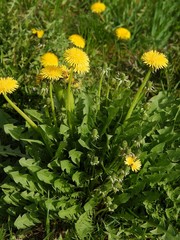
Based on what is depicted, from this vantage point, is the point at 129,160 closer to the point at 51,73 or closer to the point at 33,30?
the point at 51,73

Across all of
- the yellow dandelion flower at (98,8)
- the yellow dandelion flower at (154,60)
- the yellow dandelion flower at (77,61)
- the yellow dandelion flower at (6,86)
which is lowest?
the yellow dandelion flower at (6,86)

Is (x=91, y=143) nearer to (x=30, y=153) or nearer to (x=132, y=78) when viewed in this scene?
(x=30, y=153)

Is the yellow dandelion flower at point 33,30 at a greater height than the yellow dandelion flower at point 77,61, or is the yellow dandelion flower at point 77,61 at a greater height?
the yellow dandelion flower at point 33,30

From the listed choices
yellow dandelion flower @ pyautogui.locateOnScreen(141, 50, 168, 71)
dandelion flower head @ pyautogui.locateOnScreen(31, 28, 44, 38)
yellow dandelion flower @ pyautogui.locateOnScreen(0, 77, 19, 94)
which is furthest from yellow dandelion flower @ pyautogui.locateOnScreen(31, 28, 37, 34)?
yellow dandelion flower @ pyautogui.locateOnScreen(141, 50, 168, 71)

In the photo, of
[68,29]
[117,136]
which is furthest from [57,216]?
[68,29]

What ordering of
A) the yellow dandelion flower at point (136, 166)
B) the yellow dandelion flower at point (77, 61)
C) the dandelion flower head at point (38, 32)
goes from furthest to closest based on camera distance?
the dandelion flower head at point (38, 32)
the yellow dandelion flower at point (136, 166)
the yellow dandelion flower at point (77, 61)

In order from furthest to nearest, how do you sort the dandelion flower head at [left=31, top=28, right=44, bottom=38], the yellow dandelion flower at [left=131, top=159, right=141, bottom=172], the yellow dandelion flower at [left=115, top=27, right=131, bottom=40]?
the yellow dandelion flower at [left=115, top=27, right=131, bottom=40] → the dandelion flower head at [left=31, top=28, right=44, bottom=38] → the yellow dandelion flower at [left=131, top=159, right=141, bottom=172]

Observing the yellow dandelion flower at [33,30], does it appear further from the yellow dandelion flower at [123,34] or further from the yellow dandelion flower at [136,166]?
the yellow dandelion flower at [136,166]

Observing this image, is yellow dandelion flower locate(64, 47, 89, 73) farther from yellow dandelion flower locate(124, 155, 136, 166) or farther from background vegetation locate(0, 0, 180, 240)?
yellow dandelion flower locate(124, 155, 136, 166)

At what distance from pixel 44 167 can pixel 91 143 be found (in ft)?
1.00

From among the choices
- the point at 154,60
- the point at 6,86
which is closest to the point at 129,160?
the point at 154,60

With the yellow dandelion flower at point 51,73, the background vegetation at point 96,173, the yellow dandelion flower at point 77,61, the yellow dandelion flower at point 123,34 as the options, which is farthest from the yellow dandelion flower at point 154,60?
the yellow dandelion flower at point 123,34

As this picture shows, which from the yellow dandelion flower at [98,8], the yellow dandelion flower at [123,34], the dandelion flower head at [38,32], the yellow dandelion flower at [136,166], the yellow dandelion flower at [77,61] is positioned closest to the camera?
the yellow dandelion flower at [77,61]

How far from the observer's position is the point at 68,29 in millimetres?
3529
